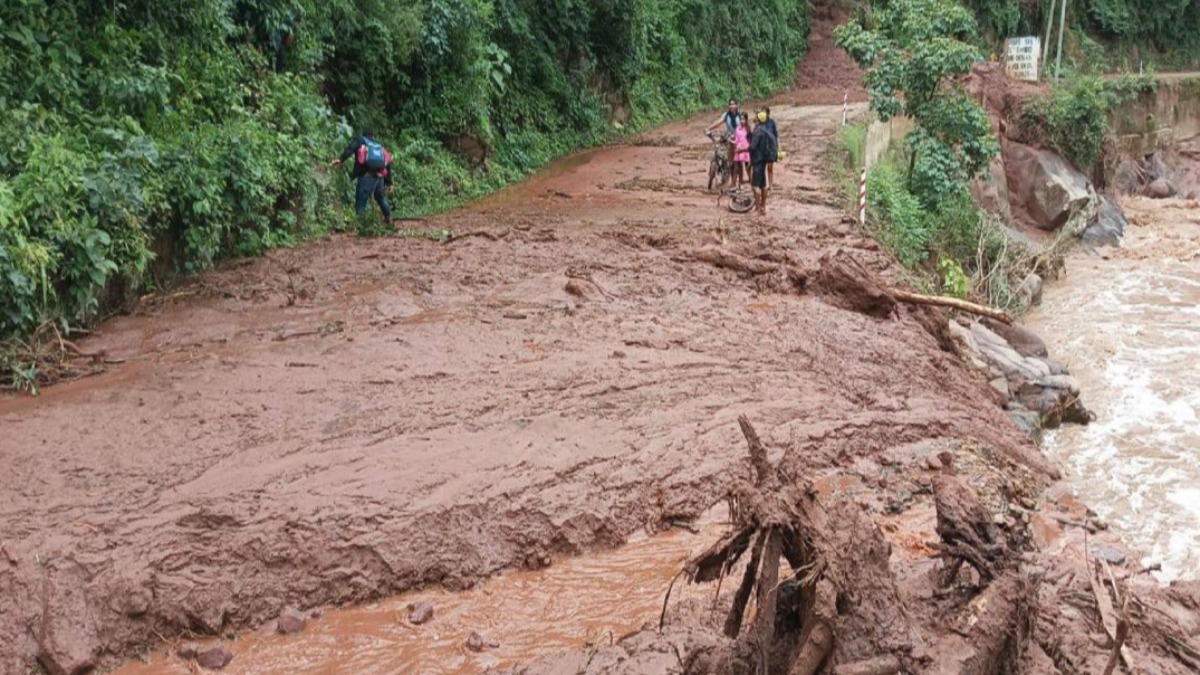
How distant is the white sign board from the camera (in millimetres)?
27734

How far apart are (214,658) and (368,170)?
851cm

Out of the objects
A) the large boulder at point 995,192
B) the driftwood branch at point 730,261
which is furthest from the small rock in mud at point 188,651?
the large boulder at point 995,192

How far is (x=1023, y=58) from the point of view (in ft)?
91.9

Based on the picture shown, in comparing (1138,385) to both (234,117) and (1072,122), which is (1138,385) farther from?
(1072,122)

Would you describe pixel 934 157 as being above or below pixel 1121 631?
above

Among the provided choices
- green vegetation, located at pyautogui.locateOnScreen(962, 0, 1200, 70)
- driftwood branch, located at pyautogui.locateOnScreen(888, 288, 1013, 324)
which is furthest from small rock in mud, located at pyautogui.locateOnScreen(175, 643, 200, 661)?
green vegetation, located at pyautogui.locateOnScreen(962, 0, 1200, 70)

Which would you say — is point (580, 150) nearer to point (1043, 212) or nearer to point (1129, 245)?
point (1043, 212)

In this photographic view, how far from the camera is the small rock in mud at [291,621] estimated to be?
573 centimetres

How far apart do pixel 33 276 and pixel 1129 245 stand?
75.0 ft

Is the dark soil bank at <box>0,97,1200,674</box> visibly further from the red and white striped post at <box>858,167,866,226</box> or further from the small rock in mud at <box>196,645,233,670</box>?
the red and white striped post at <box>858,167,866,226</box>

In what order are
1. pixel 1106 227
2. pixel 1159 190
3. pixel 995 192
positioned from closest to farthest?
pixel 995 192, pixel 1106 227, pixel 1159 190

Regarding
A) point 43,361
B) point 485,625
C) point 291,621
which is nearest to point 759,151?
point 43,361

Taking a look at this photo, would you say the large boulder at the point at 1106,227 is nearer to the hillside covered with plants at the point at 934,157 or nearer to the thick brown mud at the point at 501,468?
the hillside covered with plants at the point at 934,157

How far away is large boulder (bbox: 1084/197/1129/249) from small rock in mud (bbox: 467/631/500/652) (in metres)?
20.6
